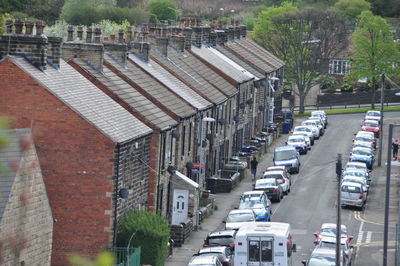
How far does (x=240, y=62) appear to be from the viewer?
7906 cm

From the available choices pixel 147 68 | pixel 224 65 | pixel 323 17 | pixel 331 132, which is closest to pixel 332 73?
pixel 323 17

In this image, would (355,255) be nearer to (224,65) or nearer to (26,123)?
(26,123)

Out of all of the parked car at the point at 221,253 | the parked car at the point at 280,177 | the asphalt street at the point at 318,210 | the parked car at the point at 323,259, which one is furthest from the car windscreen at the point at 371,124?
Answer: the parked car at the point at 221,253

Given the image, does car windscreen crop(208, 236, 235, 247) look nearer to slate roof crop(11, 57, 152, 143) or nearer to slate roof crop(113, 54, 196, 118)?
slate roof crop(11, 57, 152, 143)

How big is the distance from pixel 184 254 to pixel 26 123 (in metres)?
10.8

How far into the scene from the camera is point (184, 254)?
40.4 meters

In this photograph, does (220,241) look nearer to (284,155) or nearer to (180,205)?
(180,205)

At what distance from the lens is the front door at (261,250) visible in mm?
33844

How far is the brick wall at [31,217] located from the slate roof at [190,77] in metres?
27.4

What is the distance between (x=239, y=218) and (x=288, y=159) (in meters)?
20.8

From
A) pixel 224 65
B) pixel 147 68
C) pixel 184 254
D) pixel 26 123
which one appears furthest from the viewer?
pixel 224 65

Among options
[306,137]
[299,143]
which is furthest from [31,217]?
[306,137]

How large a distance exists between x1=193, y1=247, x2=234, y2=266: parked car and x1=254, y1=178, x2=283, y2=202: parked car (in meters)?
16.9

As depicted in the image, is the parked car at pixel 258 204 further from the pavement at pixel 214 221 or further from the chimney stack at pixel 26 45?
the chimney stack at pixel 26 45
